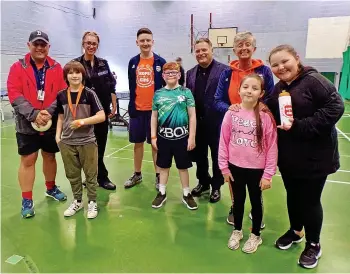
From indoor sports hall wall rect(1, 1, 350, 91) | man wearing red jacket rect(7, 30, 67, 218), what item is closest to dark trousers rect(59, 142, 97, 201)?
man wearing red jacket rect(7, 30, 67, 218)

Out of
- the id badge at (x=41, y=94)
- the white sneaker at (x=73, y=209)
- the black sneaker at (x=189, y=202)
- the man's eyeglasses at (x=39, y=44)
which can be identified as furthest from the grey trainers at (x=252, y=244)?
the man's eyeglasses at (x=39, y=44)

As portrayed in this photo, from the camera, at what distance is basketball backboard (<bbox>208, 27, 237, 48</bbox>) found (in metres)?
10.1

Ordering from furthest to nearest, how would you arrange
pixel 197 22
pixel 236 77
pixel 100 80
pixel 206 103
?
1. pixel 197 22
2. pixel 100 80
3. pixel 206 103
4. pixel 236 77

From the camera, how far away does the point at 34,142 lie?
257 centimetres

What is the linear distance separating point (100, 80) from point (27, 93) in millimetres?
758

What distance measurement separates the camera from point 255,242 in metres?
2.14

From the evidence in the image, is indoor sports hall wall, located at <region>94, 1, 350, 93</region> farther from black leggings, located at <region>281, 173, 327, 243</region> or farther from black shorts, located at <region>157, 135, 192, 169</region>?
black leggings, located at <region>281, 173, 327, 243</region>

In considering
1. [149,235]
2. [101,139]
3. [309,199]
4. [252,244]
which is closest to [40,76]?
[101,139]

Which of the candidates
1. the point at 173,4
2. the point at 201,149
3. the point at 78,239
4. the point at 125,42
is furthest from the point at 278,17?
the point at 78,239

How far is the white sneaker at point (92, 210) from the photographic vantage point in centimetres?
262

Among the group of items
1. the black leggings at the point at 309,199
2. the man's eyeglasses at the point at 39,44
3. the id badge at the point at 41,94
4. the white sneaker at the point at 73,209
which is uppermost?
the man's eyeglasses at the point at 39,44

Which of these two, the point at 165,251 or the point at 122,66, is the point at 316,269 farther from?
the point at 122,66

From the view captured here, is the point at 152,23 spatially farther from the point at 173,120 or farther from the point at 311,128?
the point at 311,128

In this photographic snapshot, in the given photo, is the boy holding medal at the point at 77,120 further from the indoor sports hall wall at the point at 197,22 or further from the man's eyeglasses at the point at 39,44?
the indoor sports hall wall at the point at 197,22
